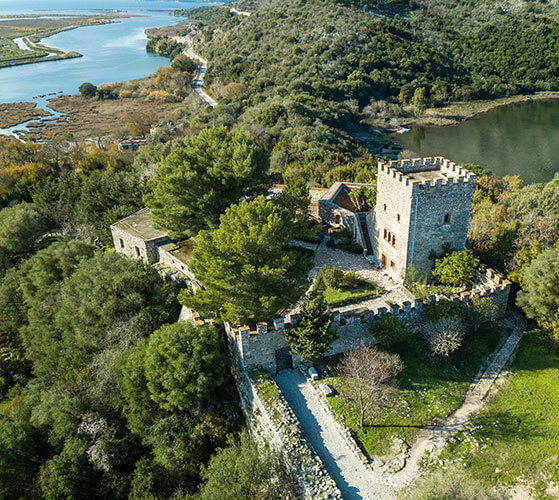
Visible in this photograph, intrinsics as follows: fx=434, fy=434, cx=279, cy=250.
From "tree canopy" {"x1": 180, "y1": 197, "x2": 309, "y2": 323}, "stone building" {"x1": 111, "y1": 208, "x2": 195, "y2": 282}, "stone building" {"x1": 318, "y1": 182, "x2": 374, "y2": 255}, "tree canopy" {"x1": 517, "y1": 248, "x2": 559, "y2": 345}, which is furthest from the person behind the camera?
"stone building" {"x1": 318, "y1": 182, "x2": 374, "y2": 255}

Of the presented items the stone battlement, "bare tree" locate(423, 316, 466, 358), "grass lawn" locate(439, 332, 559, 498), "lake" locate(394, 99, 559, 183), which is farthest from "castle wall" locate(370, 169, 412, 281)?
"lake" locate(394, 99, 559, 183)

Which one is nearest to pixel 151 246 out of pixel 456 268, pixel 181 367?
pixel 181 367

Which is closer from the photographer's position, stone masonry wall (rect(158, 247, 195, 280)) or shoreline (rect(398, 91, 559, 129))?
stone masonry wall (rect(158, 247, 195, 280))

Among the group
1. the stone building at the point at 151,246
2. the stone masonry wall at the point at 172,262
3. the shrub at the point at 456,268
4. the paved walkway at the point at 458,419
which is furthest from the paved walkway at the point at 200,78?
the paved walkway at the point at 458,419

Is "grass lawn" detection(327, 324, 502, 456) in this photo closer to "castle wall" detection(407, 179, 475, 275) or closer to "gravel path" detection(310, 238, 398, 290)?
"gravel path" detection(310, 238, 398, 290)

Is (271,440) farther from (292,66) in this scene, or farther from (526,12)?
(526,12)

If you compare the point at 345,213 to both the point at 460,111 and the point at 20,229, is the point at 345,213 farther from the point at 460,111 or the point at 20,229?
the point at 460,111

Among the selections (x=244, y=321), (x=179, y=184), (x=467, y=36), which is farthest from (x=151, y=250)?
(x=467, y=36)
